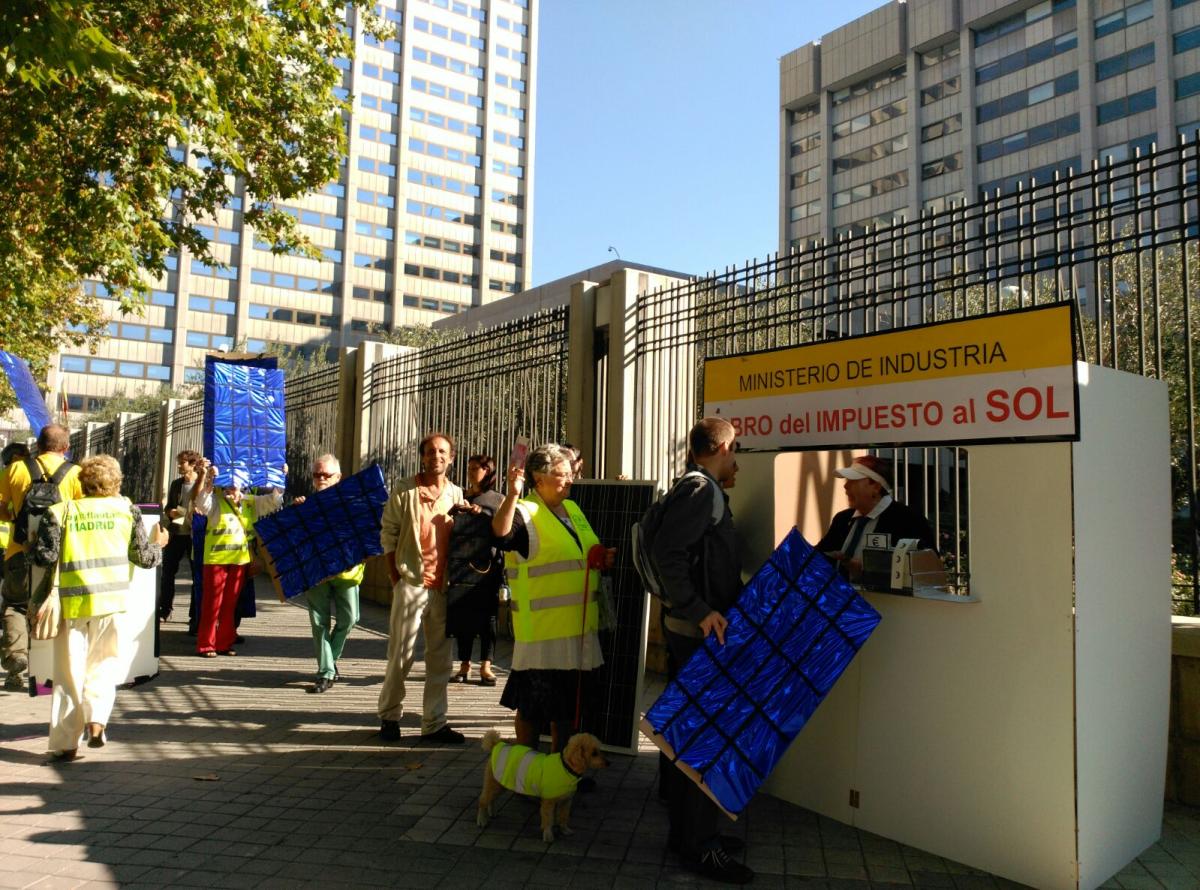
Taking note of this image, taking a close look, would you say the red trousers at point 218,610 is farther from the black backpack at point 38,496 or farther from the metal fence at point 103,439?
the metal fence at point 103,439

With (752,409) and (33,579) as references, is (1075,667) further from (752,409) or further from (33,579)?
(33,579)

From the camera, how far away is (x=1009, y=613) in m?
3.86

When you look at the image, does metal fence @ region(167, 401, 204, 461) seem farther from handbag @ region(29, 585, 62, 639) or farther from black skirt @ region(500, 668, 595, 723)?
black skirt @ region(500, 668, 595, 723)

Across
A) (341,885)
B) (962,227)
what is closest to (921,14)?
(962,227)

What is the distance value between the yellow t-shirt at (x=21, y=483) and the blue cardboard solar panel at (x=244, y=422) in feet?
9.43

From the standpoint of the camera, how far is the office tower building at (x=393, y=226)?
245 ft

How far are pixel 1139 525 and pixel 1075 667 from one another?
89 centimetres

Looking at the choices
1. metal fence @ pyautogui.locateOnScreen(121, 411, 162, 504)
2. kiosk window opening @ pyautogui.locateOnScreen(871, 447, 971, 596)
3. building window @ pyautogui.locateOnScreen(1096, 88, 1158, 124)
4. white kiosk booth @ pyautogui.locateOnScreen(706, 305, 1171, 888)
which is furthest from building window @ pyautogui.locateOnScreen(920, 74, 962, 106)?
white kiosk booth @ pyautogui.locateOnScreen(706, 305, 1171, 888)

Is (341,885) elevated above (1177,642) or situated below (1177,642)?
below

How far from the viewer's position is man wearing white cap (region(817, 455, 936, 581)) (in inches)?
193

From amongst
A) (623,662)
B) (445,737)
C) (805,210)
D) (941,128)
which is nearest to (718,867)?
(623,662)

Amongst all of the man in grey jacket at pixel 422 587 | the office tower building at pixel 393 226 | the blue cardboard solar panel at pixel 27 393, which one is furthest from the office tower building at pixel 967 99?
the man in grey jacket at pixel 422 587

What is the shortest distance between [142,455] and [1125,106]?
50.1 metres

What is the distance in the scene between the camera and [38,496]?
21.4 feet
